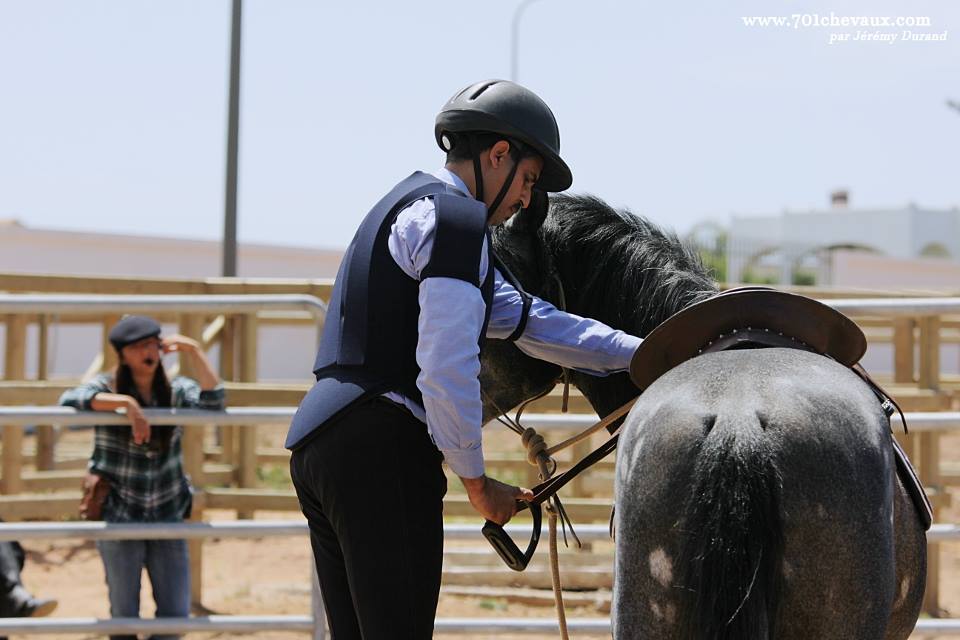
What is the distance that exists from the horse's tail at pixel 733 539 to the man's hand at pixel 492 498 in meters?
0.58

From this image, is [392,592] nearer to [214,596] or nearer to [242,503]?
[242,503]

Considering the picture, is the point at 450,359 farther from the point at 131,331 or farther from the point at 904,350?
the point at 904,350

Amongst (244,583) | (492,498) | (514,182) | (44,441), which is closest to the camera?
(492,498)

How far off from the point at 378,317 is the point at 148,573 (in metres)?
2.81

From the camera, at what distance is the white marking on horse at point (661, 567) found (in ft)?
6.08

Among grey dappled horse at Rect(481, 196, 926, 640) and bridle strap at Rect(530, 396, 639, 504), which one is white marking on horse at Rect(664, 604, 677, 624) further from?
bridle strap at Rect(530, 396, 639, 504)

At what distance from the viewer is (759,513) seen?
1770 mm

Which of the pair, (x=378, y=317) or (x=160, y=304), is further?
(x=160, y=304)

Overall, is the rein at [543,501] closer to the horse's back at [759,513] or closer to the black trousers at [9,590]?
the horse's back at [759,513]

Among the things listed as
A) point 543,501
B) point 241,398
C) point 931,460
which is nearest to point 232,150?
point 241,398

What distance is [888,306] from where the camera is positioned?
3.70 m

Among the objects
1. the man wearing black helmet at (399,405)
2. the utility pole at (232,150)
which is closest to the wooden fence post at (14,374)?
the utility pole at (232,150)

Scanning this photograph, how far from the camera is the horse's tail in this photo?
1.75 m

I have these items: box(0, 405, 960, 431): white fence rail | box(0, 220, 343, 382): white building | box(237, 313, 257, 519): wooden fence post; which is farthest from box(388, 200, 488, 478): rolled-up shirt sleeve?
box(0, 220, 343, 382): white building
